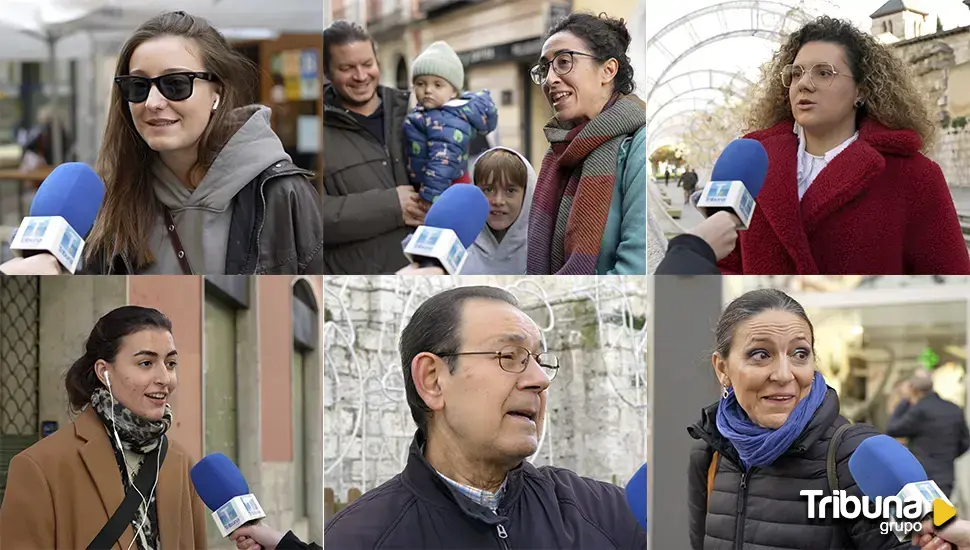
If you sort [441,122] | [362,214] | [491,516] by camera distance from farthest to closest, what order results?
[362,214] < [441,122] < [491,516]

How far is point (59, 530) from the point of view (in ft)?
14.0

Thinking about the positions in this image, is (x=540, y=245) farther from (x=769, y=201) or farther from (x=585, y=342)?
(x=769, y=201)

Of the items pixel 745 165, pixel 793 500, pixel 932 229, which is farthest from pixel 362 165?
pixel 932 229

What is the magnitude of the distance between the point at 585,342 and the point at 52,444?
1.84 meters

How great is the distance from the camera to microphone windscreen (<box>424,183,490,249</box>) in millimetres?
4152

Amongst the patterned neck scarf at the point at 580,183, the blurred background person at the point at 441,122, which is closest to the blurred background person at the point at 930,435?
the patterned neck scarf at the point at 580,183

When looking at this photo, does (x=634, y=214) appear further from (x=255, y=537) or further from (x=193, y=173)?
(x=255, y=537)

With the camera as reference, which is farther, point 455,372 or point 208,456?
point 208,456

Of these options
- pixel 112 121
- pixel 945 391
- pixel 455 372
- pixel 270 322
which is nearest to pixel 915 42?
pixel 945 391

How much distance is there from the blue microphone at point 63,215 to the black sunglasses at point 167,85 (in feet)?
1.01

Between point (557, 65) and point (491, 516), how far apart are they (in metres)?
1.49

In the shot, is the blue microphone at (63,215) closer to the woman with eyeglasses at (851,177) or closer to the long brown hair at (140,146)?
the long brown hair at (140,146)

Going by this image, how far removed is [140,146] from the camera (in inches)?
172

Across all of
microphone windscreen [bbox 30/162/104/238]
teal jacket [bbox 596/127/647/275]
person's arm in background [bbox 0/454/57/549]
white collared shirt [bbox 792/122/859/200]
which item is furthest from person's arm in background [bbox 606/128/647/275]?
person's arm in background [bbox 0/454/57/549]
